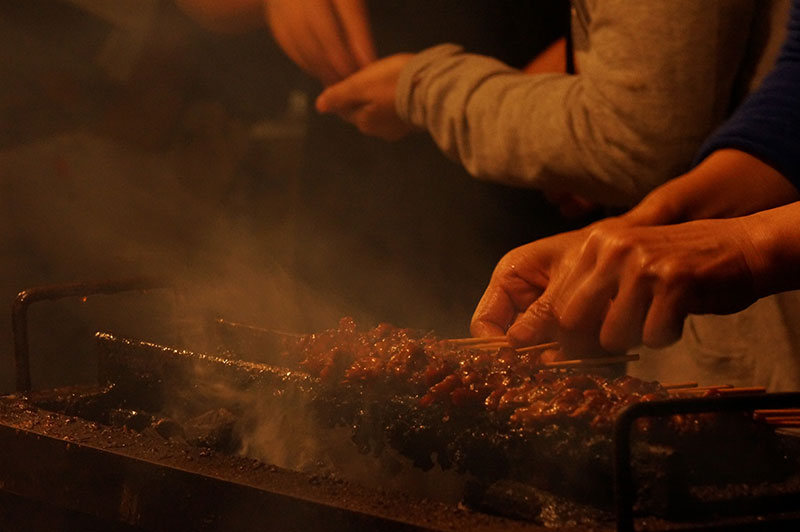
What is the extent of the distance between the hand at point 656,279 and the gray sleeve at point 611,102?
157 centimetres

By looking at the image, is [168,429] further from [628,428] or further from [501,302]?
[628,428]

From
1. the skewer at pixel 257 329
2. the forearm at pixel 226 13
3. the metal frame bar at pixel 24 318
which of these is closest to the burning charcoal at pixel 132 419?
the metal frame bar at pixel 24 318

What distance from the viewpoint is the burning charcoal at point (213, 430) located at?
96.4 inches

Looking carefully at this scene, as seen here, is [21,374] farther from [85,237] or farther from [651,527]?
[85,237]

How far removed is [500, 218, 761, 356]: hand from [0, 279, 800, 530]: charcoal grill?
1.73ft

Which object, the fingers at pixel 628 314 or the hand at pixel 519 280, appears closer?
the fingers at pixel 628 314

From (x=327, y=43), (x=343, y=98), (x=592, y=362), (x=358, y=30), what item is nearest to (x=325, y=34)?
(x=327, y=43)

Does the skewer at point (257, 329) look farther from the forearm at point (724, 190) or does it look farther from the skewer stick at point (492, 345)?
the forearm at point (724, 190)

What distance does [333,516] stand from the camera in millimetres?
1812

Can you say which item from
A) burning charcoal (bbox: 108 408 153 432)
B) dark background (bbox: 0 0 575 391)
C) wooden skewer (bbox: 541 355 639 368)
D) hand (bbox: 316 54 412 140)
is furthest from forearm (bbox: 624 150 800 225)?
hand (bbox: 316 54 412 140)

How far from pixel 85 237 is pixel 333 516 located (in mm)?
5077

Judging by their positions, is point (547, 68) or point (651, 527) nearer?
point (651, 527)

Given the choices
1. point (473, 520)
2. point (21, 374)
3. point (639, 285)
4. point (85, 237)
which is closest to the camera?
point (473, 520)

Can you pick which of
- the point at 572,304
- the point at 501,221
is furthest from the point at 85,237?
the point at 572,304
